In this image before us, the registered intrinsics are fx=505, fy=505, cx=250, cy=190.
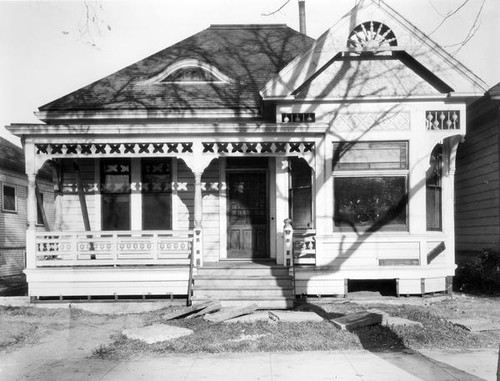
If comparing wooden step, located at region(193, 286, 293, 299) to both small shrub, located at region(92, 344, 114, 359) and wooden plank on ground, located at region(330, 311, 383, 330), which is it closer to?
wooden plank on ground, located at region(330, 311, 383, 330)

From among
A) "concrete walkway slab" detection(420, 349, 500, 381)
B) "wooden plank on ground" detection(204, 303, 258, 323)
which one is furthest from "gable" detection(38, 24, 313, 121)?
"concrete walkway slab" detection(420, 349, 500, 381)

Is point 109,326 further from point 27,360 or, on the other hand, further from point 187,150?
point 187,150

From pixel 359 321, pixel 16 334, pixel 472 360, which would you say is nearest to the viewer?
pixel 472 360

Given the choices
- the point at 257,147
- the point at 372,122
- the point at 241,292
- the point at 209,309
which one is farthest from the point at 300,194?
the point at 209,309

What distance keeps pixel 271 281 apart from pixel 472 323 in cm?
418

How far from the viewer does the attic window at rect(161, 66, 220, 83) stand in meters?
14.8

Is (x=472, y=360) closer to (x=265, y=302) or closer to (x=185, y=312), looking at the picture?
(x=265, y=302)

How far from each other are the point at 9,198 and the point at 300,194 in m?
14.1

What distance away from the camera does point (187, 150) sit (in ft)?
39.4

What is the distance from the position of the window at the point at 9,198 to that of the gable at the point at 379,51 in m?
13.8

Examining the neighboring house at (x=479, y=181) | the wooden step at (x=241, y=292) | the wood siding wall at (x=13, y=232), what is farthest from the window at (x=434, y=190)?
the wood siding wall at (x=13, y=232)

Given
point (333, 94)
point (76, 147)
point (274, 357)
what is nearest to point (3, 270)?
point (76, 147)

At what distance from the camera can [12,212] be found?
21234 millimetres

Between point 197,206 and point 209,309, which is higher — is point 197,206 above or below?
→ above
